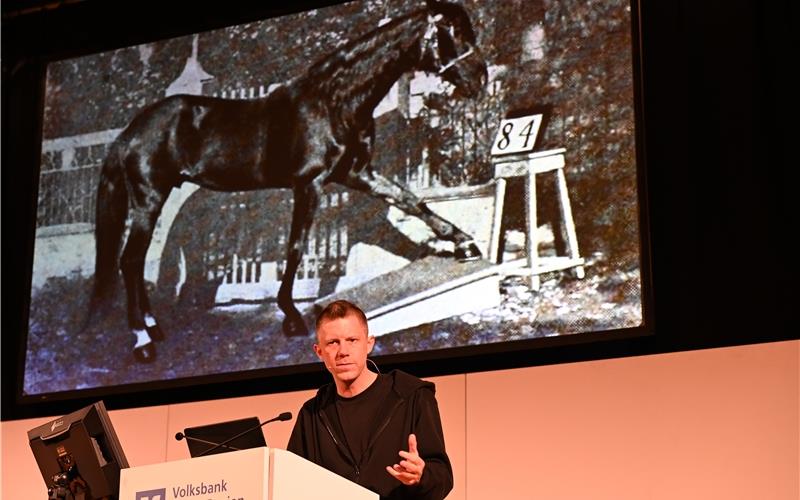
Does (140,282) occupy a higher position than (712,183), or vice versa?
(712,183)

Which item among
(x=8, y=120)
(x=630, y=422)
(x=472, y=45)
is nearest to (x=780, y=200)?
(x=630, y=422)

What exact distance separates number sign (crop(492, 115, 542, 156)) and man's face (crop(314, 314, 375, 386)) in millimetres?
2099

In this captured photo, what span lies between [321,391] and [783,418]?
1.93 metres

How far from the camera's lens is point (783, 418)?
4668mm

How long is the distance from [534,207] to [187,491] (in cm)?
269

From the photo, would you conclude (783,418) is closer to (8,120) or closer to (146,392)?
(146,392)

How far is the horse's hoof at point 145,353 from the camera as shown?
6.05 metres

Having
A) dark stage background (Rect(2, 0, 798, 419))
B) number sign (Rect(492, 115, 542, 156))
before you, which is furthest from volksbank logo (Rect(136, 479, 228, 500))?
number sign (Rect(492, 115, 542, 156))

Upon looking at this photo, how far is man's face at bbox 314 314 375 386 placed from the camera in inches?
139

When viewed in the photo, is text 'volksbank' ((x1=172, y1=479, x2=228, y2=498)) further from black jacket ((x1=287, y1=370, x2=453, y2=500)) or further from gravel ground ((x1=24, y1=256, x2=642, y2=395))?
gravel ground ((x1=24, y1=256, x2=642, y2=395))

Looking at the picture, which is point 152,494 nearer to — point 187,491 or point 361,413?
point 187,491

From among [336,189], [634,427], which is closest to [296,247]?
[336,189]

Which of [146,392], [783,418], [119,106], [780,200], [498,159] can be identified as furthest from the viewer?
[119,106]

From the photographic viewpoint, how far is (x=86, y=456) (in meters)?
3.51
